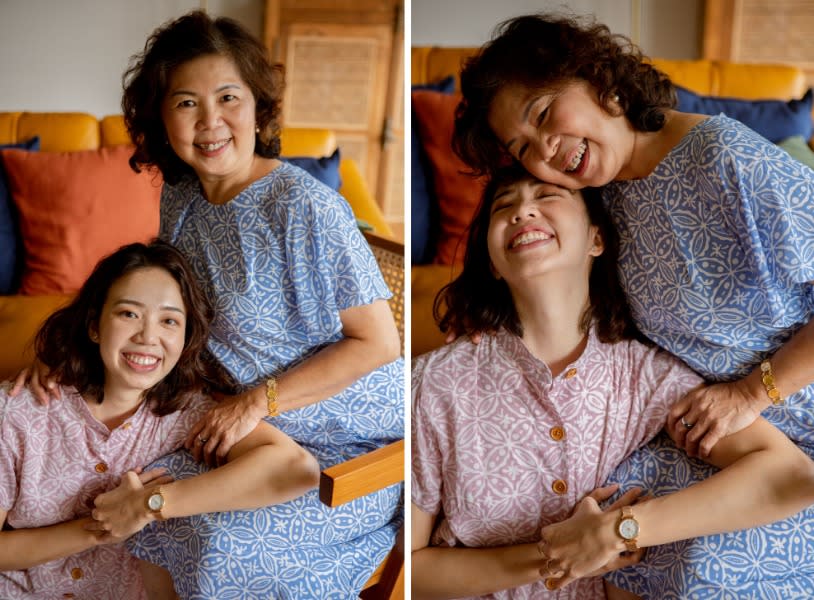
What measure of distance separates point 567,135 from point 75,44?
0.55 metres

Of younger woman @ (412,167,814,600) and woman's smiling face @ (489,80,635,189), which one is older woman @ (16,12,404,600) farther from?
woman's smiling face @ (489,80,635,189)

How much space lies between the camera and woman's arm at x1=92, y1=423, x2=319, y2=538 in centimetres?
78

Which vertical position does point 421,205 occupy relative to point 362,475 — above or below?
above

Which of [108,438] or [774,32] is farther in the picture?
[774,32]

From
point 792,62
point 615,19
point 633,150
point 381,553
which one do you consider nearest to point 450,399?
point 381,553

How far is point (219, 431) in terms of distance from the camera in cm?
81

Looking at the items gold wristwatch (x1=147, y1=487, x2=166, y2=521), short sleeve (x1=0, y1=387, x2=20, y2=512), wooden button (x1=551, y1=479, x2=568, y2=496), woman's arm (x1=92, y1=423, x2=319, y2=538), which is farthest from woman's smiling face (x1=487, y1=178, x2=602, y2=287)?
short sleeve (x1=0, y1=387, x2=20, y2=512)

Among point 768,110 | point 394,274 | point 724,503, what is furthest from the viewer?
point 768,110

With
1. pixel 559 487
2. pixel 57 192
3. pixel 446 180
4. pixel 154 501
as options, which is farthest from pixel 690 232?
pixel 57 192

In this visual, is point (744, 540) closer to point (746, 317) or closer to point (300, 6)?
point (746, 317)

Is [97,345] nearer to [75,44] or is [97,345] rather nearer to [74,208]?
[74,208]

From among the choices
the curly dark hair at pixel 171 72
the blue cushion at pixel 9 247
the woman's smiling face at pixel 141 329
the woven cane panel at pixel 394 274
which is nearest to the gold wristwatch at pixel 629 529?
the woven cane panel at pixel 394 274

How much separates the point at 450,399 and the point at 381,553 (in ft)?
0.71

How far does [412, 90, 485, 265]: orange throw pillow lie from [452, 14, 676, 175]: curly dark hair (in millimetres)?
124
